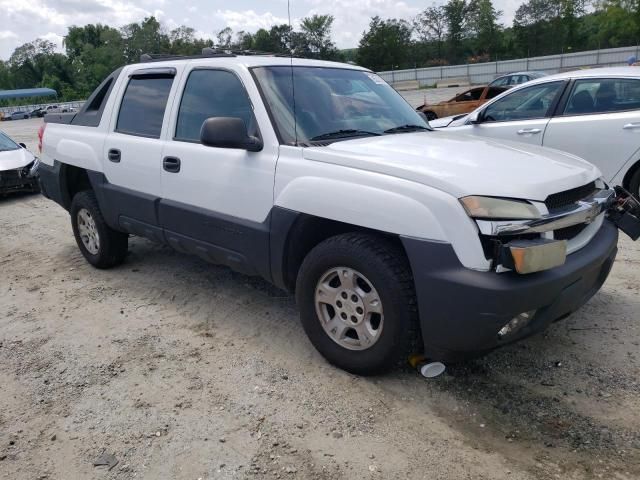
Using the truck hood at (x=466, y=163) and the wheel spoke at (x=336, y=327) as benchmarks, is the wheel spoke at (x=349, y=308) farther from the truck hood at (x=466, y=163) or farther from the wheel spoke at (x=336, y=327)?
the truck hood at (x=466, y=163)

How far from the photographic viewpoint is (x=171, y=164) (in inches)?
Result: 163

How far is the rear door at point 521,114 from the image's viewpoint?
646 cm

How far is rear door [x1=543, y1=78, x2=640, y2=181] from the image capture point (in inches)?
231

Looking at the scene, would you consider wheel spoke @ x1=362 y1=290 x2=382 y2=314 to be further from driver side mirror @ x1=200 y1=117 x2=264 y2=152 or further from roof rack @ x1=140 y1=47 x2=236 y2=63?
roof rack @ x1=140 y1=47 x2=236 y2=63

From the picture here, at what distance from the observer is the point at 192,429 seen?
2.91 m

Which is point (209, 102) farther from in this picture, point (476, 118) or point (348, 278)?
point (476, 118)

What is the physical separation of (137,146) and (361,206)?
2327 millimetres

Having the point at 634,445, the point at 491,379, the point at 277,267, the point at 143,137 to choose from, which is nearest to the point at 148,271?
the point at 143,137

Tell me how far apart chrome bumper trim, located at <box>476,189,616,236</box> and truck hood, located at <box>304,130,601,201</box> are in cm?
12

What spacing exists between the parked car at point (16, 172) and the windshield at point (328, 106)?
7.01 m

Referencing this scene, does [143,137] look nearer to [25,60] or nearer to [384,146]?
[384,146]

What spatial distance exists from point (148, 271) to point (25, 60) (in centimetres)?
12376

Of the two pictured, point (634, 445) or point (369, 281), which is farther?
point (369, 281)

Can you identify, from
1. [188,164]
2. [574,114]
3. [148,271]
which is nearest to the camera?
[188,164]
